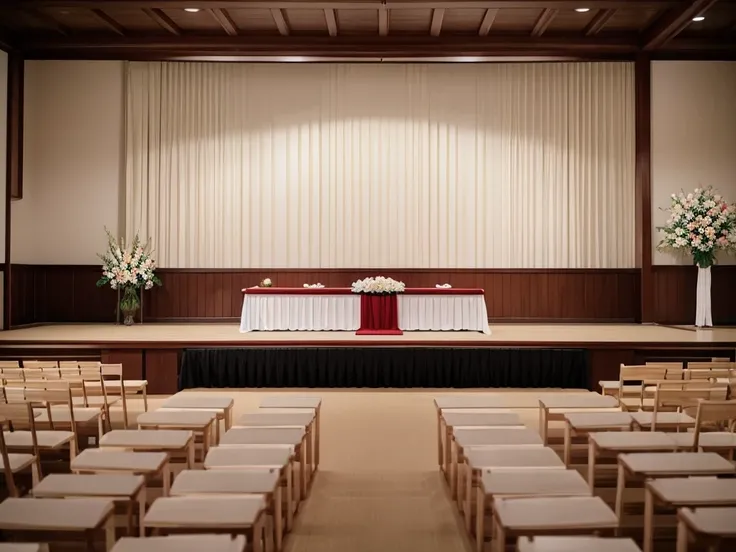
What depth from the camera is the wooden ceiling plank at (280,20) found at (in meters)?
11.1

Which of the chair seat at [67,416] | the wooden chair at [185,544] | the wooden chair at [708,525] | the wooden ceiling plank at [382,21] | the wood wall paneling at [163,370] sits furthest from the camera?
the wooden ceiling plank at [382,21]

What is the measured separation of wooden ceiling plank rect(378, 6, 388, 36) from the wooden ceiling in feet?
0.05

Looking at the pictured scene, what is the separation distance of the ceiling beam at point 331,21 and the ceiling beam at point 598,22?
13.0 ft

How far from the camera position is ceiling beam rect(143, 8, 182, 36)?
11070 millimetres

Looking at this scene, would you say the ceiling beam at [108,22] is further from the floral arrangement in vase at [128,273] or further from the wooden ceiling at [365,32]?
the floral arrangement in vase at [128,273]

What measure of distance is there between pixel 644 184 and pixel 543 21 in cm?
334

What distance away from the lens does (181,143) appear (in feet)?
43.3

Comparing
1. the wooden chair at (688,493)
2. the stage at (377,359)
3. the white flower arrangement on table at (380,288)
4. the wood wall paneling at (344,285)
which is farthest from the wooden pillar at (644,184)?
the wooden chair at (688,493)

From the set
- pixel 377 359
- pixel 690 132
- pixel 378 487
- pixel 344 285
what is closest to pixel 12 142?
pixel 344 285

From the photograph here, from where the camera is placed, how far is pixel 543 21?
11461mm

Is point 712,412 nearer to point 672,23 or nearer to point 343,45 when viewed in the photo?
point 672,23

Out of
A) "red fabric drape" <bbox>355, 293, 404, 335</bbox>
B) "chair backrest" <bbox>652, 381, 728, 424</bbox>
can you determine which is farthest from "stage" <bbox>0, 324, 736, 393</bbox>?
"chair backrest" <bbox>652, 381, 728, 424</bbox>

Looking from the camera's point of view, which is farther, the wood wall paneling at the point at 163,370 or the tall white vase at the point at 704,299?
the tall white vase at the point at 704,299

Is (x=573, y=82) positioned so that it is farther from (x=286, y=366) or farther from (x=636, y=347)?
(x=286, y=366)
